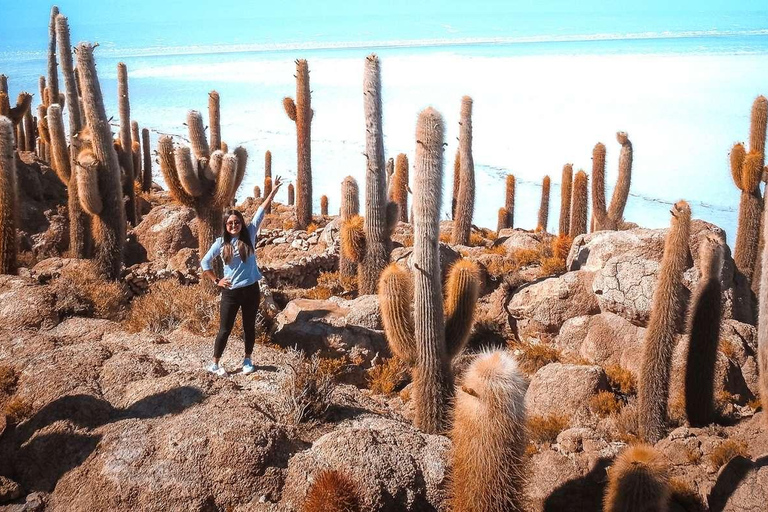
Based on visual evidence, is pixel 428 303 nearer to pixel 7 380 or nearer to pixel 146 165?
pixel 7 380

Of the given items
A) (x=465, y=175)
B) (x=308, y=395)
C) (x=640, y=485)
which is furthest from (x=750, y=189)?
(x=308, y=395)

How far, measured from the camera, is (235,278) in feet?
21.6

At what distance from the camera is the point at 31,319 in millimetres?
8125

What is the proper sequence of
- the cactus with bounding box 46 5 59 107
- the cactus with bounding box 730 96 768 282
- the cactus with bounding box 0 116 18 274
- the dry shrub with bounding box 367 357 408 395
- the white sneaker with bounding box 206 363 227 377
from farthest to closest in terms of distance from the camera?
the cactus with bounding box 46 5 59 107
the cactus with bounding box 730 96 768 282
the cactus with bounding box 0 116 18 274
the dry shrub with bounding box 367 357 408 395
the white sneaker with bounding box 206 363 227 377

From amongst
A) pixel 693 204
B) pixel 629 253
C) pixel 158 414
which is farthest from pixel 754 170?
pixel 693 204

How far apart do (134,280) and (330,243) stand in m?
4.90

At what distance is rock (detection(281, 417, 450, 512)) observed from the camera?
17.2ft

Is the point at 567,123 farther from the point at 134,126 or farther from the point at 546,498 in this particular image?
the point at 546,498

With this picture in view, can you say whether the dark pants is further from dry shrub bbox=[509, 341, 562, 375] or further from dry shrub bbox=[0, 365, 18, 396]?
dry shrub bbox=[509, 341, 562, 375]

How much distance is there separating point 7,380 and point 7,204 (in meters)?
4.44

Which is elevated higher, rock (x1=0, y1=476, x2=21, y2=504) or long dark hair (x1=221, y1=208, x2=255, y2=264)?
long dark hair (x1=221, y1=208, x2=255, y2=264)

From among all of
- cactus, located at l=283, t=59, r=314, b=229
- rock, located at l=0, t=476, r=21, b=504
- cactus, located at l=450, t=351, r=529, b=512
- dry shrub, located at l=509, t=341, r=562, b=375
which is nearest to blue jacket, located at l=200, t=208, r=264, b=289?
rock, located at l=0, t=476, r=21, b=504

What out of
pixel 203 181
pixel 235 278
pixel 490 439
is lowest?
pixel 490 439

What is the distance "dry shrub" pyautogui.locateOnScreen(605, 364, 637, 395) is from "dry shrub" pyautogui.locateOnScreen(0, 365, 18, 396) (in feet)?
23.1
